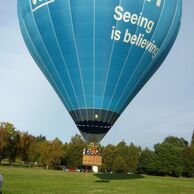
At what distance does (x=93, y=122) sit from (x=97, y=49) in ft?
13.4

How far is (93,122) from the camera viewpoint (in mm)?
26016

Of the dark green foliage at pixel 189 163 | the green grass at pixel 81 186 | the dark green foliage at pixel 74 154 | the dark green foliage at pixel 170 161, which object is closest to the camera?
the green grass at pixel 81 186

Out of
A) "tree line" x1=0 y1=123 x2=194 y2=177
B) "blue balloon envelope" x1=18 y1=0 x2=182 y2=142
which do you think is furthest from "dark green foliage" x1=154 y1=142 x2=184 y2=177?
"blue balloon envelope" x1=18 y1=0 x2=182 y2=142

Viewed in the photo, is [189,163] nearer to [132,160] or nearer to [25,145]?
[132,160]

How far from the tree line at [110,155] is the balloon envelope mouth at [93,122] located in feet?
170

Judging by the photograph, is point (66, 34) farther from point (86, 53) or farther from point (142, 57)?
point (142, 57)

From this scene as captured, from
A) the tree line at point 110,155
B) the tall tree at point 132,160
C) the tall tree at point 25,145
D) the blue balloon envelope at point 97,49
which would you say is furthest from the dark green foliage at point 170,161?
the blue balloon envelope at point 97,49

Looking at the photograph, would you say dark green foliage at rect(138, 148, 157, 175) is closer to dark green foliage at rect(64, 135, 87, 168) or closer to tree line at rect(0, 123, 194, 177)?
tree line at rect(0, 123, 194, 177)

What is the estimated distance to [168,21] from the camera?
91.2ft

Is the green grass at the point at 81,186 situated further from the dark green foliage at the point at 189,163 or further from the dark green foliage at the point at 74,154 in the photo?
the dark green foliage at the point at 74,154

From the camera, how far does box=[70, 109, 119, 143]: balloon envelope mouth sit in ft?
85.4

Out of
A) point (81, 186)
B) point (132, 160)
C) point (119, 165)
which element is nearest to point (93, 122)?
point (81, 186)

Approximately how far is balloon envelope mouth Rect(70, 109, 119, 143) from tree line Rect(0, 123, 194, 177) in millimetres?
51789

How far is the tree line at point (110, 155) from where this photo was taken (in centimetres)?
8106
